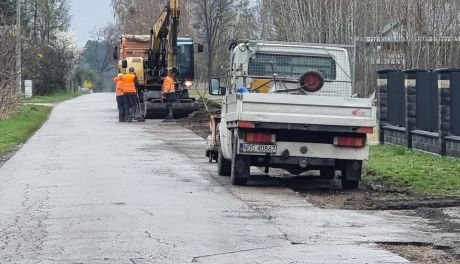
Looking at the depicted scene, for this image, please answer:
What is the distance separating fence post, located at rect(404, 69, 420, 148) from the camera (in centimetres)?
2323

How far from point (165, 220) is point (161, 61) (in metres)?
28.5

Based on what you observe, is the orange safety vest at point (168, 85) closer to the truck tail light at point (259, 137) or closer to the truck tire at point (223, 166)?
the truck tire at point (223, 166)

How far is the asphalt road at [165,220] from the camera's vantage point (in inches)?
384

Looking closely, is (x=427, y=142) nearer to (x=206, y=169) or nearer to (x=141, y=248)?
(x=206, y=169)

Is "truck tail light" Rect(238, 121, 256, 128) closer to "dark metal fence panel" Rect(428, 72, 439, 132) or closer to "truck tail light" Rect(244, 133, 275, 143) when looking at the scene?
"truck tail light" Rect(244, 133, 275, 143)

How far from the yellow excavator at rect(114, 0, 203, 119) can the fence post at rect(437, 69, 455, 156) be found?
17.1 meters

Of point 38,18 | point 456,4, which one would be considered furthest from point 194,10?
point 456,4

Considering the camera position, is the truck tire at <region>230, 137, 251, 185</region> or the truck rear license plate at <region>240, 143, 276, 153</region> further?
the truck tire at <region>230, 137, 251, 185</region>

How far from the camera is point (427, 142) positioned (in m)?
21.9

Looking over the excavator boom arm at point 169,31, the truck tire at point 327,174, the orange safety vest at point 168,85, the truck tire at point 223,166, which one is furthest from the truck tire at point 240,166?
the excavator boom arm at point 169,31

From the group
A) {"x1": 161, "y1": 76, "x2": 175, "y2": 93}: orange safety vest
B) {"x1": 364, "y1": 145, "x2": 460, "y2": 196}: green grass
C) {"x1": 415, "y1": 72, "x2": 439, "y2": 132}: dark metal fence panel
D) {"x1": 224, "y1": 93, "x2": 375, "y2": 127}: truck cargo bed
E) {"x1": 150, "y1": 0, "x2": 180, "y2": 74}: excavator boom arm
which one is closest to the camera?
{"x1": 224, "y1": 93, "x2": 375, "y2": 127}: truck cargo bed

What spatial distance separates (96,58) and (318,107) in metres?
131

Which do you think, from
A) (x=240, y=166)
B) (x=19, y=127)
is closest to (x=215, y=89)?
(x=240, y=166)

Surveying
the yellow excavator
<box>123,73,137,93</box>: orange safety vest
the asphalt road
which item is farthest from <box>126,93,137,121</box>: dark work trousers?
the asphalt road
